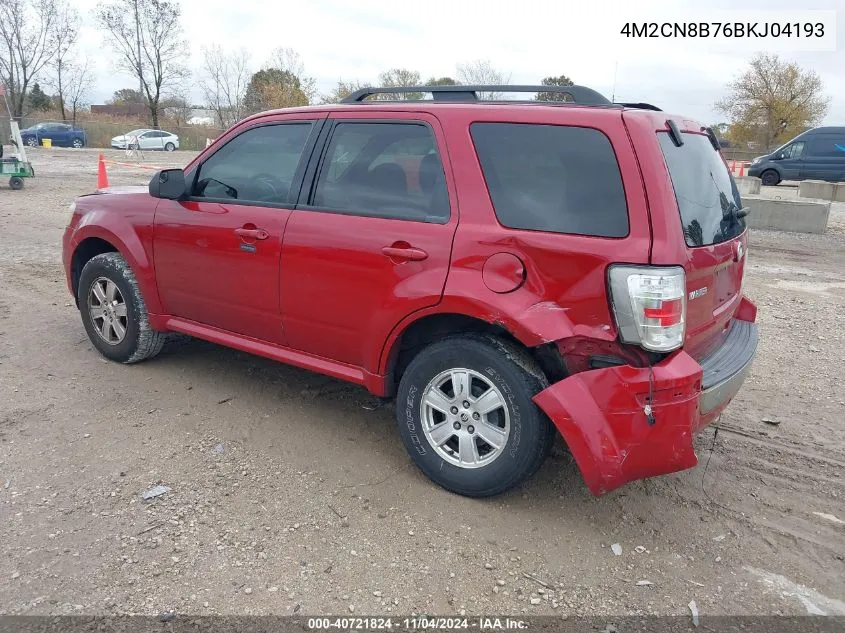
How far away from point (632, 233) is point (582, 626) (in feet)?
5.10

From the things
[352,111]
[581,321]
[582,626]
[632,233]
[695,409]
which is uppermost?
[352,111]

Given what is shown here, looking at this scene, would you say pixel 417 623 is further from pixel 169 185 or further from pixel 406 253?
pixel 169 185

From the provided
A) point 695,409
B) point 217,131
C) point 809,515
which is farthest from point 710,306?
point 217,131

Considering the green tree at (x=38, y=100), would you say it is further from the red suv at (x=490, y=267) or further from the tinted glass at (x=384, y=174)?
the tinted glass at (x=384, y=174)

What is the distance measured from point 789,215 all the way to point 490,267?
12500 mm

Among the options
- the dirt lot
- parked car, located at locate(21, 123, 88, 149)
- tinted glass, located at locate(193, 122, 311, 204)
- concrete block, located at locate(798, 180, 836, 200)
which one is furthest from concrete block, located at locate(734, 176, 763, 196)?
parked car, located at locate(21, 123, 88, 149)

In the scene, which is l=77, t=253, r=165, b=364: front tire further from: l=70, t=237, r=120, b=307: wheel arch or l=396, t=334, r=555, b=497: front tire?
l=396, t=334, r=555, b=497: front tire

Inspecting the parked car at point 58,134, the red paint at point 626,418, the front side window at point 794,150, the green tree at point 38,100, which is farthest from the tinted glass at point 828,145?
the green tree at point 38,100

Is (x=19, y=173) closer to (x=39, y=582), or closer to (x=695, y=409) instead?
(x=39, y=582)

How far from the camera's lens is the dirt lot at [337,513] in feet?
8.86

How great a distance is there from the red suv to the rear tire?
2388cm

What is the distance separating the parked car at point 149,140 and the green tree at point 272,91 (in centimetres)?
1090

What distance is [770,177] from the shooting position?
24.8m

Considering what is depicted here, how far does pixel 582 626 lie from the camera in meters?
2.57
